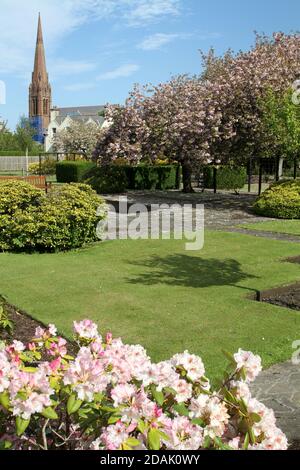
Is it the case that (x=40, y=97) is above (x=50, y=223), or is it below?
above

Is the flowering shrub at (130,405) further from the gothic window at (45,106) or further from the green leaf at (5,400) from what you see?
the gothic window at (45,106)

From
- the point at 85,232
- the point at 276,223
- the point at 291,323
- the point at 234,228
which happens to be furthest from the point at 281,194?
the point at 291,323

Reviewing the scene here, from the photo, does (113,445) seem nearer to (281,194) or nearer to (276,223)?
(276,223)

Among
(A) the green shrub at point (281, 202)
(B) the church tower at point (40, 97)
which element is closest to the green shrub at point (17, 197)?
(A) the green shrub at point (281, 202)

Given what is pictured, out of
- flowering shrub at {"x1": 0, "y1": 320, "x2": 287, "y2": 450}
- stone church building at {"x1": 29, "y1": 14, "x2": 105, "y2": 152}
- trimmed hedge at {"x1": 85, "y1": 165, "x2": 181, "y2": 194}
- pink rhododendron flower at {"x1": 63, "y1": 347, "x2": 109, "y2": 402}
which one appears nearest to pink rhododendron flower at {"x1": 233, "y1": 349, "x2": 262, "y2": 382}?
flowering shrub at {"x1": 0, "y1": 320, "x2": 287, "y2": 450}

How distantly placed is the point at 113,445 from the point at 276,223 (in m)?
14.3

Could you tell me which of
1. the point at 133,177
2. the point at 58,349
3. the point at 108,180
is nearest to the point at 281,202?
the point at 108,180

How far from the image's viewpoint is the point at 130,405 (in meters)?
2.32

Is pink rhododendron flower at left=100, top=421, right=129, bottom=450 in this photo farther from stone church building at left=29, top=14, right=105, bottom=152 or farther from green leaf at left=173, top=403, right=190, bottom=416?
stone church building at left=29, top=14, right=105, bottom=152

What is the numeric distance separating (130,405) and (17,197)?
391 inches

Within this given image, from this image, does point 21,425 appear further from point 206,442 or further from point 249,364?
point 249,364

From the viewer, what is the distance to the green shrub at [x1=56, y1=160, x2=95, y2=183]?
105ft
